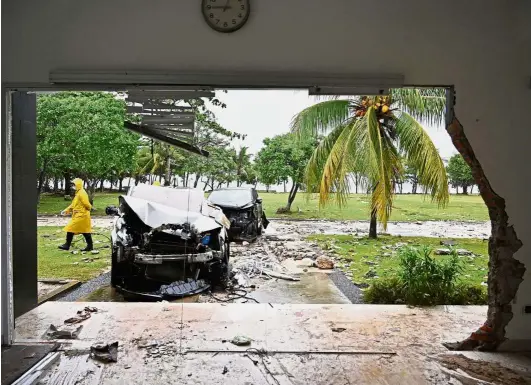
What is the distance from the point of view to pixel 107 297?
4.16m

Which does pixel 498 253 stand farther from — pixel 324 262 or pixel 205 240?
pixel 205 240

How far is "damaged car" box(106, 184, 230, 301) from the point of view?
415cm

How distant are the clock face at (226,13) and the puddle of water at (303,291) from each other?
2542mm

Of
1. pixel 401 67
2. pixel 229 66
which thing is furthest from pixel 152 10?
pixel 401 67

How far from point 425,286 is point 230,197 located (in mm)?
2191

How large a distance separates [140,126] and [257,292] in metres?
2.08

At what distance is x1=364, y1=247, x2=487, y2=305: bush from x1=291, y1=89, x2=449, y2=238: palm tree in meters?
0.51

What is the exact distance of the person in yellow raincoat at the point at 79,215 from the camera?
417 centimetres

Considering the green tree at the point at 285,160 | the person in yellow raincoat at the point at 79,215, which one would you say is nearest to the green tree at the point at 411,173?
the green tree at the point at 285,160

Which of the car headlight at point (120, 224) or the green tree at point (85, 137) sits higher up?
the green tree at point (85, 137)

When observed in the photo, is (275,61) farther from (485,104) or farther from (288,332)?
(288,332)

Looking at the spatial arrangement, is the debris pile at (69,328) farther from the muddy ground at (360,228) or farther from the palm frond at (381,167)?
the palm frond at (381,167)

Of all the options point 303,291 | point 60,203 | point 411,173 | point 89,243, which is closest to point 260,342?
point 303,291

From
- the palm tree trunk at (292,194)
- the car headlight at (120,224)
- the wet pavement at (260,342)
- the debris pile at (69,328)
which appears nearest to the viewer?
the wet pavement at (260,342)
